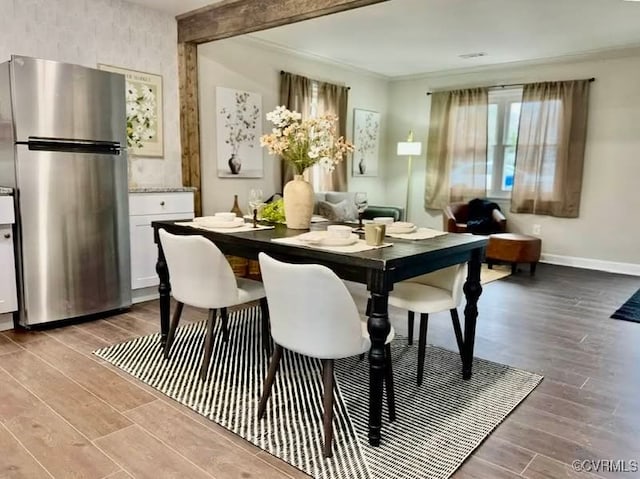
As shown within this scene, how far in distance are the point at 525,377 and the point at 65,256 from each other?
10.0ft

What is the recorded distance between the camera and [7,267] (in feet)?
10.4

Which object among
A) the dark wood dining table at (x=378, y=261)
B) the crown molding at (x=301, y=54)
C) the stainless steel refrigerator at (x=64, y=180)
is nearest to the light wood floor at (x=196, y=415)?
the stainless steel refrigerator at (x=64, y=180)

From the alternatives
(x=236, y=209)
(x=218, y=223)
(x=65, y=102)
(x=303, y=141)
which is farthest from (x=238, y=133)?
(x=303, y=141)

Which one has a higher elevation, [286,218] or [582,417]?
[286,218]

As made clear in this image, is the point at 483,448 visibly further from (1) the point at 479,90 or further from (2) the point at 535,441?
(1) the point at 479,90

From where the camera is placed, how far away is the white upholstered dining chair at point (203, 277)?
7.67ft

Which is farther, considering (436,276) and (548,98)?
(548,98)

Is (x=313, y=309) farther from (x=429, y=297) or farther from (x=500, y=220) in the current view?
(x=500, y=220)

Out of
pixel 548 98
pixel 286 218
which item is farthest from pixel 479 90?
pixel 286 218

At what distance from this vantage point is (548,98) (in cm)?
600

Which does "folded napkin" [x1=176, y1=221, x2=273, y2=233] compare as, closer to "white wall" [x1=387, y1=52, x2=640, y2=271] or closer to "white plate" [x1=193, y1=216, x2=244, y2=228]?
"white plate" [x1=193, y1=216, x2=244, y2=228]

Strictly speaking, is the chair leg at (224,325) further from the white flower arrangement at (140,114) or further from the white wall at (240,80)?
the white wall at (240,80)

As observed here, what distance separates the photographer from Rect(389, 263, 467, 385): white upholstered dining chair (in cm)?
241

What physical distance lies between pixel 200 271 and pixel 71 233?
1.46 meters
